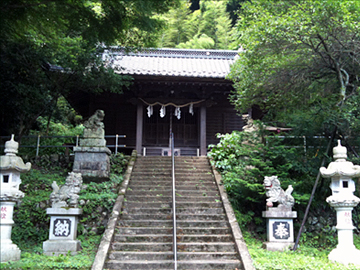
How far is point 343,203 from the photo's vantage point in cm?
655

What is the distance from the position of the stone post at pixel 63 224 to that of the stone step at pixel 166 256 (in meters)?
1.07

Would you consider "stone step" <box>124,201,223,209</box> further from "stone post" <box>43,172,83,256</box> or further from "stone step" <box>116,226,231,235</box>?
"stone post" <box>43,172,83,256</box>

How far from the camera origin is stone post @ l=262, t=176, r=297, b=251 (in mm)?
7116

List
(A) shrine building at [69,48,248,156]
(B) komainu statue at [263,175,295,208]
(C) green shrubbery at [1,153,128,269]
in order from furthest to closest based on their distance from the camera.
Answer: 1. (A) shrine building at [69,48,248,156]
2. (B) komainu statue at [263,175,295,208]
3. (C) green shrubbery at [1,153,128,269]

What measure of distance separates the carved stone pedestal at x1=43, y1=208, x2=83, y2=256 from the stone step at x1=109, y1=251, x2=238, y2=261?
104 centimetres

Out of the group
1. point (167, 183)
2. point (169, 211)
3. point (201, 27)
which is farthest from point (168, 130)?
point (201, 27)

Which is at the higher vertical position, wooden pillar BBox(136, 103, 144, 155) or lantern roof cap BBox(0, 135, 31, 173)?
wooden pillar BBox(136, 103, 144, 155)

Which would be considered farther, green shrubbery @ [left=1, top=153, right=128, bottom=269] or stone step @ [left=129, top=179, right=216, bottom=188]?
stone step @ [left=129, top=179, right=216, bottom=188]

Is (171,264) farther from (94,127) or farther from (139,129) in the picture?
(139,129)

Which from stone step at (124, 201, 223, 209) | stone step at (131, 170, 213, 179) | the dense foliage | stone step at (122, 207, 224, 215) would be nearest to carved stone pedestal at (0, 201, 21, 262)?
stone step at (122, 207, 224, 215)

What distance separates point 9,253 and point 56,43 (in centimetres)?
582

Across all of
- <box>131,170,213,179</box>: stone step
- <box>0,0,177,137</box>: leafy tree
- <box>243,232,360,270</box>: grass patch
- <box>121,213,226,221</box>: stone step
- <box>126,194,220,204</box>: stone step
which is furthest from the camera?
<box>131,170,213,179</box>: stone step

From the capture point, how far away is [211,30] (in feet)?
106

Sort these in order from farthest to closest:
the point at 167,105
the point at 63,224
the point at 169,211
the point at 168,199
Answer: the point at 167,105 → the point at 168,199 → the point at 169,211 → the point at 63,224
